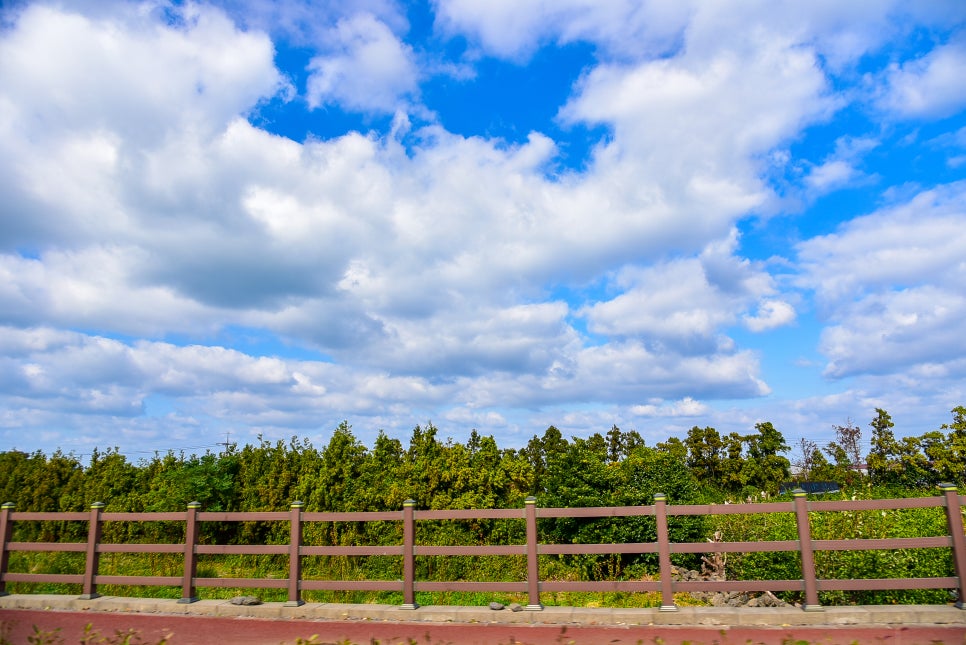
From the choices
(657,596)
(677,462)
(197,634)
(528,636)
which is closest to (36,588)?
(197,634)

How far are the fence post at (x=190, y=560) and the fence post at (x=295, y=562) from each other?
A: 149 cm

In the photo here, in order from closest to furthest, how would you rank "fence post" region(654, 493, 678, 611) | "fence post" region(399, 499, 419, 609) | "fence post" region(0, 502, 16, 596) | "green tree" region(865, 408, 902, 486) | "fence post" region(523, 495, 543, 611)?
1. "fence post" region(654, 493, 678, 611)
2. "fence post" region(523, 495, 543, 611)
3. "fence post" region(399, 499, 419, 609)
4. "fence post" region(0, 502, 16, 596)
5. "green tree" region(865, 408, 902, 486)

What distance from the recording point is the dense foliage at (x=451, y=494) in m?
11.1

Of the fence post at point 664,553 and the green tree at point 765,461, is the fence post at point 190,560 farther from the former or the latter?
the green tree at point 765,461

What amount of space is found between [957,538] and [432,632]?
621cm

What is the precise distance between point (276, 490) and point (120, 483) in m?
5.92

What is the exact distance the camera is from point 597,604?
9031 mm

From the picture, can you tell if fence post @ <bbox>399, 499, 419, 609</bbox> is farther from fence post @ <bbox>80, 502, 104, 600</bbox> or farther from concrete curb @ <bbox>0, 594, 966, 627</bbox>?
fence post @ <bbox>80, 502, 104, 600</bbox>

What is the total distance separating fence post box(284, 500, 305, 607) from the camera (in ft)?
28.3

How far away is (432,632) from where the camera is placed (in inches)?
291

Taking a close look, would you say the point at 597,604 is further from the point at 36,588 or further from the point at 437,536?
the point at 36,588

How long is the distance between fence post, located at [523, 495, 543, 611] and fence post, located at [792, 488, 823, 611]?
3.17 m

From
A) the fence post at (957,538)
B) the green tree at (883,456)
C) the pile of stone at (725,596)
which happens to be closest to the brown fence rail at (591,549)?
the fence post at (957,538)

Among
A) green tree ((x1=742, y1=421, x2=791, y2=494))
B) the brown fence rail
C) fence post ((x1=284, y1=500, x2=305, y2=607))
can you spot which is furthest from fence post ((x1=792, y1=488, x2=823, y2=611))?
green tree ((x1=742, y1=421, x2=791, y2=494))
